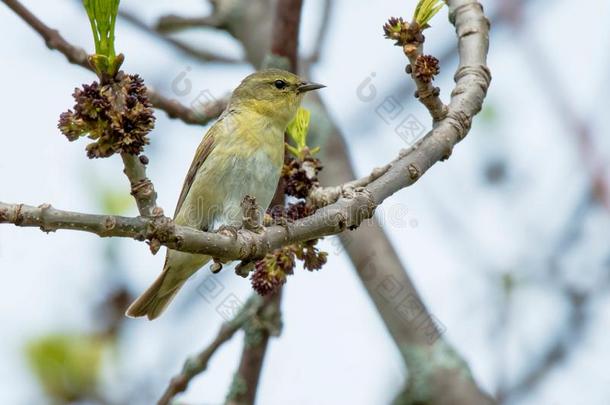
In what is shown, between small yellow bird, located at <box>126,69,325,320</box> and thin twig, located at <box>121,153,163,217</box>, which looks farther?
small yellow bird, located at <box>126,69,325,320</box>

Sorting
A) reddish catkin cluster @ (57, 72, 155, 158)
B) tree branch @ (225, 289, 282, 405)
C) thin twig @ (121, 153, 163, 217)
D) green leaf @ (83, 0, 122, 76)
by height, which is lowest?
tree branch @ (225, 289, 282, 405)

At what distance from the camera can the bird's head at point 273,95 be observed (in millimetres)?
5012

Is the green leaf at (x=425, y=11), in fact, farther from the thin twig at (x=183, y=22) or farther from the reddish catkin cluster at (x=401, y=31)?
the thin twig at (x=183, y=22)

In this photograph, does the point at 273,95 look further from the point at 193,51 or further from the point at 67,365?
the point at 67,365

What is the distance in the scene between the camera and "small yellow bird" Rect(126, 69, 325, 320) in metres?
4.62

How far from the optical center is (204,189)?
4.64 m

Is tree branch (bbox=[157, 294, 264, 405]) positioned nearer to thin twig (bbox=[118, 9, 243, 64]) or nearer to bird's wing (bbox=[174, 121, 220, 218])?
bird's wing (bbox=[174, 121, 220, 218])

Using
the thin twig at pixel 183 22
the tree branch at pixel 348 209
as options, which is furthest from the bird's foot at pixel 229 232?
the thin twig at pixel 183 22

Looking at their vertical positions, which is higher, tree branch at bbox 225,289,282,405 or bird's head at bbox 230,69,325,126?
bird's head at bbox 230,69,325,126

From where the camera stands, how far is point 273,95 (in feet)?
16.8

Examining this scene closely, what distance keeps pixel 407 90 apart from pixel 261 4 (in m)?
1.19

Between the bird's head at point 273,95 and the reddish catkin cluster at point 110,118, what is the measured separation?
2554mm

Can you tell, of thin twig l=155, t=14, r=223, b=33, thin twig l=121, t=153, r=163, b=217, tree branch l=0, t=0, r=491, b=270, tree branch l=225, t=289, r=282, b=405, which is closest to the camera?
tree branch l=0, t=0, r=491, b=270

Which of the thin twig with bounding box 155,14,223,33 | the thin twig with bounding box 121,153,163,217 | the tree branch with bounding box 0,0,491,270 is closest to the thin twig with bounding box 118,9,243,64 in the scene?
the thin twig with bounding box 155,14,223,33
